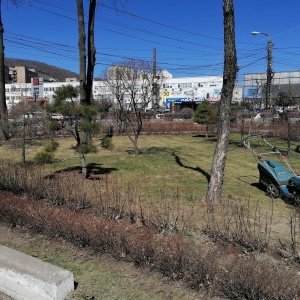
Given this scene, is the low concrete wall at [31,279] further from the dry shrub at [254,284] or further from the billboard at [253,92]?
the billboard at [253,92]

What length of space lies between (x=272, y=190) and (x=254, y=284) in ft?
16.4

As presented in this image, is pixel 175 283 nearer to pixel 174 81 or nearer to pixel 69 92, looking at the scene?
pixel 69 92

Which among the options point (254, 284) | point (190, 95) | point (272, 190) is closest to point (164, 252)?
point (254, 284)

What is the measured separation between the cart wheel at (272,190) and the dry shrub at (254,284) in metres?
4.34

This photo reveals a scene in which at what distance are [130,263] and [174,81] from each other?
84788 millimetres

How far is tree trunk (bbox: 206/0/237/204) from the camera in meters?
6.02

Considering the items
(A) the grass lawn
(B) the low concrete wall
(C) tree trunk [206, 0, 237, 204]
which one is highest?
(C) tree trunk [206, 0, 237, 204]

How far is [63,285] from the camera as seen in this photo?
316 cm

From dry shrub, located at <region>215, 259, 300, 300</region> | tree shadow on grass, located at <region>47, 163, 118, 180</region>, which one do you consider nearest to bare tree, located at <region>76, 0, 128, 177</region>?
tree shadow on grass, located at <region>47, 163, 118, 180</region>

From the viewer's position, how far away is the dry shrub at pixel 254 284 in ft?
9.47

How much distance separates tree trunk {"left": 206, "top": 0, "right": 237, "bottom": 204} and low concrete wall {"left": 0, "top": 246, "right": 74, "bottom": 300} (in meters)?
3.88

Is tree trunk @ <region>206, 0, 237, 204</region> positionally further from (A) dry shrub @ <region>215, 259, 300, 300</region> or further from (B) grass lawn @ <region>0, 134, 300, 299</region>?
(A) dry shrub @ <region>215, 259, 300, 300</region>

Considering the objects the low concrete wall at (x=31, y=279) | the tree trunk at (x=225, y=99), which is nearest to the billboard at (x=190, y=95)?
the tree trunk at (x=225, y=99)

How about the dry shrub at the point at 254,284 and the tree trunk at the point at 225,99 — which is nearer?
the dry shrub at the point at 254,284
